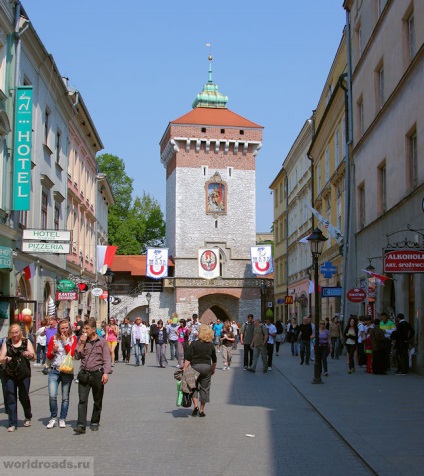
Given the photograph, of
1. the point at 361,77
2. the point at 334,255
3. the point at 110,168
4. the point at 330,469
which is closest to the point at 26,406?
the point at 330,469

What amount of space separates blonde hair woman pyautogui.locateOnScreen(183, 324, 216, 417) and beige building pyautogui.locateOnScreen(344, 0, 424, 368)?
650 centimetres

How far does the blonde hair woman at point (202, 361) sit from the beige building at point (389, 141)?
6495 mm

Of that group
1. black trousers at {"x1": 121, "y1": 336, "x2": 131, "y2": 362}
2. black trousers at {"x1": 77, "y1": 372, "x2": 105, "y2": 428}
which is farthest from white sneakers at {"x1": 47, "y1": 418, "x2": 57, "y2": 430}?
black trousers at {"x1": 121, "y1": 336, "x2": 131, "y2": 362}

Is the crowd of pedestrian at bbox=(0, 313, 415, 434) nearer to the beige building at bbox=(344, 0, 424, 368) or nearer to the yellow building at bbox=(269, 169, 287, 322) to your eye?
the beige building at bbox=(344, 0, 424, 368)

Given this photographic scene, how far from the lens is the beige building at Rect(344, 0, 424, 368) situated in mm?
18406

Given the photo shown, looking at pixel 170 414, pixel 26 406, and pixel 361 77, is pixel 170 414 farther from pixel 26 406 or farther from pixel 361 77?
pixel 361 77

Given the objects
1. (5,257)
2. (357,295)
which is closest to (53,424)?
(5,257)

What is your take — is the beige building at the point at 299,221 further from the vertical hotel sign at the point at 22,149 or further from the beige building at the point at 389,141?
the vertical hotel sign at the point at 22,149

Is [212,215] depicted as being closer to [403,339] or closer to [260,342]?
[260,342]

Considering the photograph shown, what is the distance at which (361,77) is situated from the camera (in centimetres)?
2592

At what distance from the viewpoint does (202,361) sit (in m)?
12.5

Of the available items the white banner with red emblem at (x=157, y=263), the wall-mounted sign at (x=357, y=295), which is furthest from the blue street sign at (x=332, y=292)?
the white banner with red emblem at (x=157, y=263)

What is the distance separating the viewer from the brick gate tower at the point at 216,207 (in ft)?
214

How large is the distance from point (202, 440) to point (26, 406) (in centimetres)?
297
